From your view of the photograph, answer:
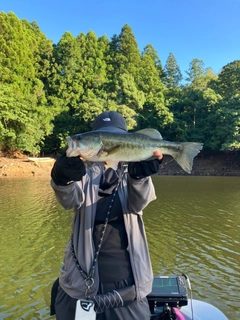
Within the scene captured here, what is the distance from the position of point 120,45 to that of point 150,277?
6009 centimetres

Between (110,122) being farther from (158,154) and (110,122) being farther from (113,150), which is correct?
(158,154)

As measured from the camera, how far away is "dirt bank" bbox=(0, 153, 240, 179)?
2960 centimetres

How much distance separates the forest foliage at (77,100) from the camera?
34844 millimetres

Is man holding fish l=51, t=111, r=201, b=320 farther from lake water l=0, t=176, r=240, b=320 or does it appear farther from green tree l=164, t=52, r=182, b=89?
green tree l=164, t=52, r=182, b=89

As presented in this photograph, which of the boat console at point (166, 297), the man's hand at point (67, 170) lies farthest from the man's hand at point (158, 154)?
the boat console at point (166, 297)

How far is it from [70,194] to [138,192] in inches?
18.3

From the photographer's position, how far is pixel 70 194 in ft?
6.81

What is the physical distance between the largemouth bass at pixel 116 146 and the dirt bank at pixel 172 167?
28.2m

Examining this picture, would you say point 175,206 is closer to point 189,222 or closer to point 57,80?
point 189,222

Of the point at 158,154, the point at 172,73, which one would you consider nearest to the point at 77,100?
the point at 172,73

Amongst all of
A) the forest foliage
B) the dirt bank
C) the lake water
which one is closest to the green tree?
the forest foliage

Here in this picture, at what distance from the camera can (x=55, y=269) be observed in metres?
7.72

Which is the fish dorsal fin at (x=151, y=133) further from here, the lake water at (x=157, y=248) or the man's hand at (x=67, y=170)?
the lake water at (x=157, y=248)

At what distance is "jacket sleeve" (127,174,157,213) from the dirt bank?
28.2m
